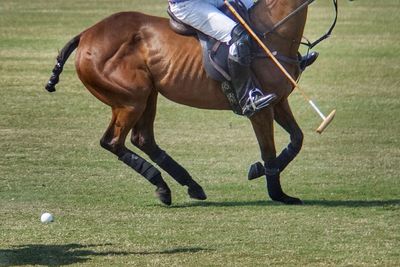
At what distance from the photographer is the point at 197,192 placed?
46.1 ft

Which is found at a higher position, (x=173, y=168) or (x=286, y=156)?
(x=286, y=156)

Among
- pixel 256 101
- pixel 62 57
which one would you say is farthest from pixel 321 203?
pixel 62 57

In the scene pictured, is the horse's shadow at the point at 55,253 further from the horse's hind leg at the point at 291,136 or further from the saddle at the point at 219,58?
the horse's hind leg at the point at 291,136

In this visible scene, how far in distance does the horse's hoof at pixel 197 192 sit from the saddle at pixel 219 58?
89cm

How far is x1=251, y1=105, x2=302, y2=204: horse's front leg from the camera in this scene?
543 inches

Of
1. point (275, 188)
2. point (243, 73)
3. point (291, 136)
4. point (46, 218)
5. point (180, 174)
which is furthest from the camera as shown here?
point (291, 136)

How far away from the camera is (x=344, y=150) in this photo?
17.3 m

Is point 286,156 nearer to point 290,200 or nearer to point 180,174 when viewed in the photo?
point 290,200

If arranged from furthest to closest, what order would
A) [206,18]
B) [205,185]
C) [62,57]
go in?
[205,185] → [62,57] → [206,18]

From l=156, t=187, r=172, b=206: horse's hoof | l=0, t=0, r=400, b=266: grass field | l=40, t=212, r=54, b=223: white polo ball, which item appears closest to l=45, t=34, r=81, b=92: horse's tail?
l=0, t=0, r=400, b=266: grass field

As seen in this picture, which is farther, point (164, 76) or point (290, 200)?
point (164, 76)

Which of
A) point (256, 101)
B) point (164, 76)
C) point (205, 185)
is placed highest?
point (256, 101)

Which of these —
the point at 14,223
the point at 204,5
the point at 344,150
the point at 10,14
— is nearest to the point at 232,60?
the point at 204,5

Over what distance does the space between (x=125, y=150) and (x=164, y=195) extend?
670 millimetres
